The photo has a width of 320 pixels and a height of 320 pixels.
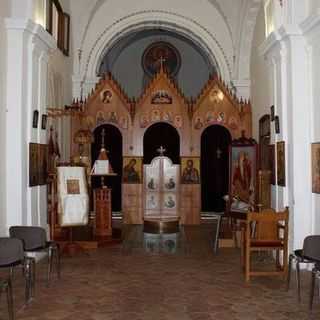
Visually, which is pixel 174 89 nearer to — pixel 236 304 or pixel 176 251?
pixel 176 251

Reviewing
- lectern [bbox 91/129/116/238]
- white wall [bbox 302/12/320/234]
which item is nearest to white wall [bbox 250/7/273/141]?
white wall [bbox 302/12/320/234]

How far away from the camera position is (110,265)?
7961mm

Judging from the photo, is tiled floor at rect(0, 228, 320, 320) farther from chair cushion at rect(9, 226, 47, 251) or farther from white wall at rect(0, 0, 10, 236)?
white wall at rect(0, 0, 10, 236)

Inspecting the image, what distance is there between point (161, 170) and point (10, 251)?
327 inches

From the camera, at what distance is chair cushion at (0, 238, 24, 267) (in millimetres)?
5367

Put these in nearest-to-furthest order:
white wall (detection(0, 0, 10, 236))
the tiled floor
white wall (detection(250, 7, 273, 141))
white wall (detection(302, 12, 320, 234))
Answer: the tiled floor, white wall (detection(302, 12, 320, 234)), white wall (detection(0, 0, 10, 236)), white wall (detection(250, 7, 273, 141))

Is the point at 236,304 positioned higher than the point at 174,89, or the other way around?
the point at 174,89

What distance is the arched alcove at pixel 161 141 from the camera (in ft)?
50.6

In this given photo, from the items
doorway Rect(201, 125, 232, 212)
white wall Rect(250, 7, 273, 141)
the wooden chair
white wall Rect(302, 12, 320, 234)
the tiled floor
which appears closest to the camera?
the tiled floor

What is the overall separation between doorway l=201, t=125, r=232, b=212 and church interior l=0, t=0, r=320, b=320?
0.04m

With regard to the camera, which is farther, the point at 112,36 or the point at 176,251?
the point at 112,36

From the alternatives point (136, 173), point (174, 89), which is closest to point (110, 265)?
point (136, 173)

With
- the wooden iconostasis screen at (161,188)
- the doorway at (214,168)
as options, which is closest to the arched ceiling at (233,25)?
the doorway at (214,168)

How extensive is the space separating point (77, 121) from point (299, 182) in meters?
6.89
